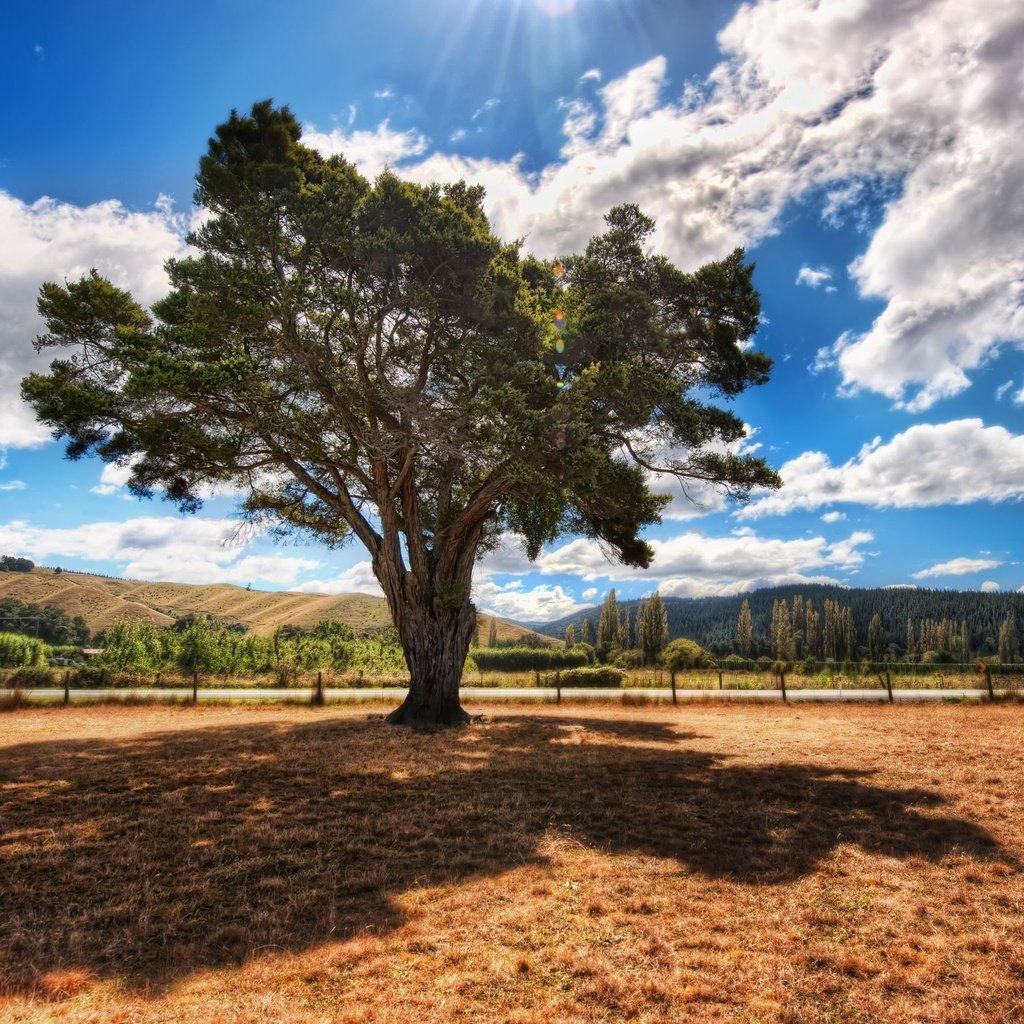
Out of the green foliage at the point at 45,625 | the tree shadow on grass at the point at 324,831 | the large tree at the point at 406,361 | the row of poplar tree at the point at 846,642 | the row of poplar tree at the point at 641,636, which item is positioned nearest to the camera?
the tree shadow on grass at the point at 324,831

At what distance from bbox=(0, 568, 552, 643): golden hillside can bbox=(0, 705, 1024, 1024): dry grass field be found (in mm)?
125069

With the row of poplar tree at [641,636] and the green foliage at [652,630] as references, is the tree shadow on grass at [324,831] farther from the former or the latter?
the green foliage at [652,630]

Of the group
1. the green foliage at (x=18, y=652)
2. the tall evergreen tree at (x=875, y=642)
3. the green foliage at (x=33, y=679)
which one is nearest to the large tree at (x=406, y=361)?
the green foliage at (x=33, y=679)

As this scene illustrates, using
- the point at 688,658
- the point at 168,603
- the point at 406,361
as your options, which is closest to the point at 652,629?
the point at 688,658

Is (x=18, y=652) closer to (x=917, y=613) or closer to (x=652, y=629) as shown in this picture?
(x=652, y=629)

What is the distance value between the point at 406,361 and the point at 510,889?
1363 centimetres

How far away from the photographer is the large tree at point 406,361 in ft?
45.3

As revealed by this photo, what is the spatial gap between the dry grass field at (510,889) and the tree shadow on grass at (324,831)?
0.04 meters

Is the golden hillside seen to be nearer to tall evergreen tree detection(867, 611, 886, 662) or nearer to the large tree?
tall evergreen tree detection(867, 611, 886, 662)

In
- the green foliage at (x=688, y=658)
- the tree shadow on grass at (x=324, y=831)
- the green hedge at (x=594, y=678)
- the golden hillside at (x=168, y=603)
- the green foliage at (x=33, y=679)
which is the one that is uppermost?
the golden hillside at (x=168, y=603)

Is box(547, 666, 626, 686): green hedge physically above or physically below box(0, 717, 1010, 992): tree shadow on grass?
below

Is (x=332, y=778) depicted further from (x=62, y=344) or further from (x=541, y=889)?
(x=62, y=344)

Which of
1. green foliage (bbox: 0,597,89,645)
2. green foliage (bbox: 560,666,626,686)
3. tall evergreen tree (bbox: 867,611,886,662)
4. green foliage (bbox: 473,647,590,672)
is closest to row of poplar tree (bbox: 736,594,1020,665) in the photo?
tall evergreen tree (bbox: 867,611,886,662)

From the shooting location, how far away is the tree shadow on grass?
199 inches
